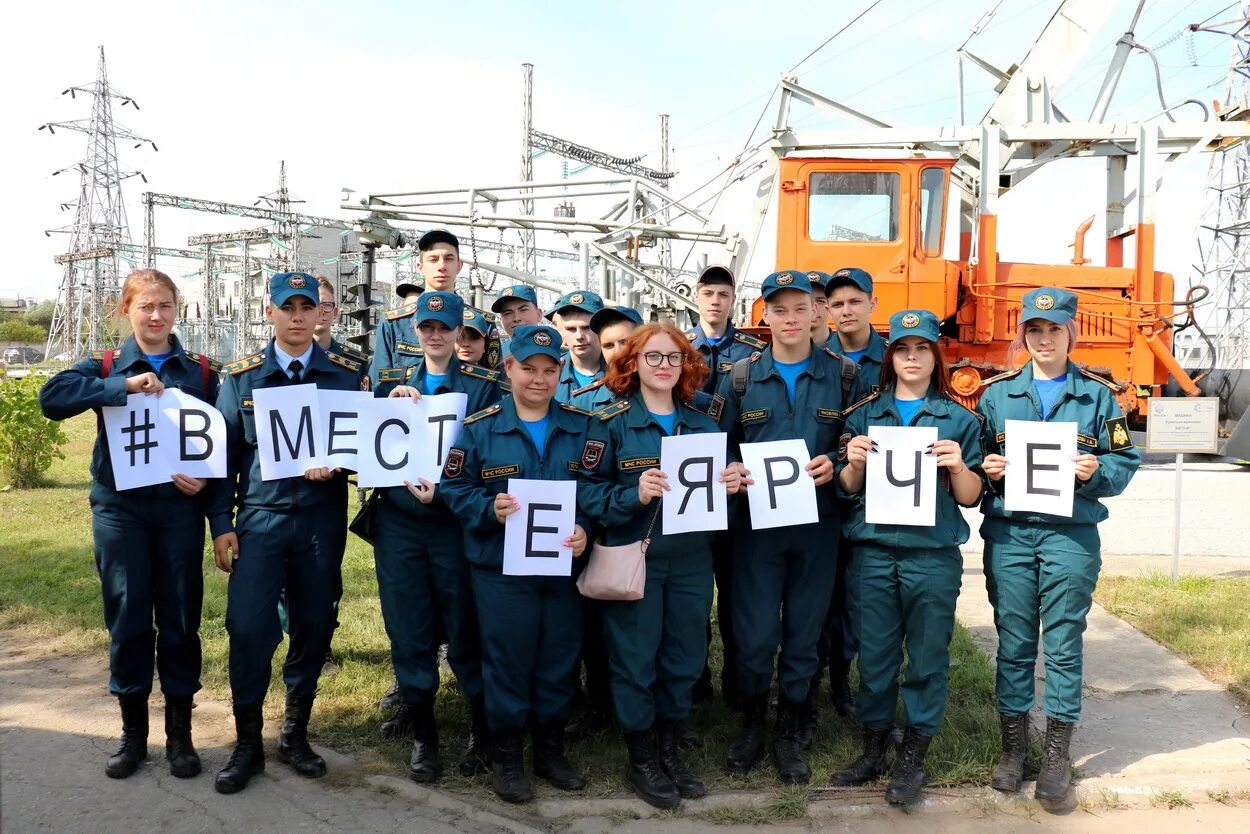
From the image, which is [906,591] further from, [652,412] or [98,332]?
[98,332]

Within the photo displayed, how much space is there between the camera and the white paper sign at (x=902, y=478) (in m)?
3.50

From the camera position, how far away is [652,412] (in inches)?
145

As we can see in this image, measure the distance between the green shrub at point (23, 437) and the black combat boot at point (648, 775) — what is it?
981 cm

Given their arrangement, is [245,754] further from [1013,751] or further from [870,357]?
[870,357]

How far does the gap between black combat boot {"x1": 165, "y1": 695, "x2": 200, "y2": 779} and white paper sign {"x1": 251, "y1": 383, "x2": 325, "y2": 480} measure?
106cm

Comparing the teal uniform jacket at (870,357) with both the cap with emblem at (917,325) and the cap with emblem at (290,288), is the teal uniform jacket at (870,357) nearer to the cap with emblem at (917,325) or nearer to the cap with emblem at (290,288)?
the cap with emblem at (917,325)

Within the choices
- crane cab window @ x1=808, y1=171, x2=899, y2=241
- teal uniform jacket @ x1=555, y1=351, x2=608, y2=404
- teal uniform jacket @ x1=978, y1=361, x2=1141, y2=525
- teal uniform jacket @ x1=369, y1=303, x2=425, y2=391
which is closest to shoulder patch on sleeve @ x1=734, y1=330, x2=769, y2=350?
teal uniform jacket @ x1=555, y1=351, x2=608, y2=404

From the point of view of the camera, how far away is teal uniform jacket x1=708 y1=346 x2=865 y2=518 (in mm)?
3818

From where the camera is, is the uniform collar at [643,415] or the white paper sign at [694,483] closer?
the white paper sign at [694,483]

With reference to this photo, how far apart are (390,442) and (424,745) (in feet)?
4.33

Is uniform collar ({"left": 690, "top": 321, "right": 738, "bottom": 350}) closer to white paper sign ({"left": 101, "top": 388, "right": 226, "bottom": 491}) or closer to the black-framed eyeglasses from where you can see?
the black-framed eyeglasses

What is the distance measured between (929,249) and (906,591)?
6.08 metres

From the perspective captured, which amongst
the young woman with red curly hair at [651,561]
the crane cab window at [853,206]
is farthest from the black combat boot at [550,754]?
the crane cab window at [853,206]

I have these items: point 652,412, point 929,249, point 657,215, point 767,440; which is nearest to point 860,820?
point 767,440
